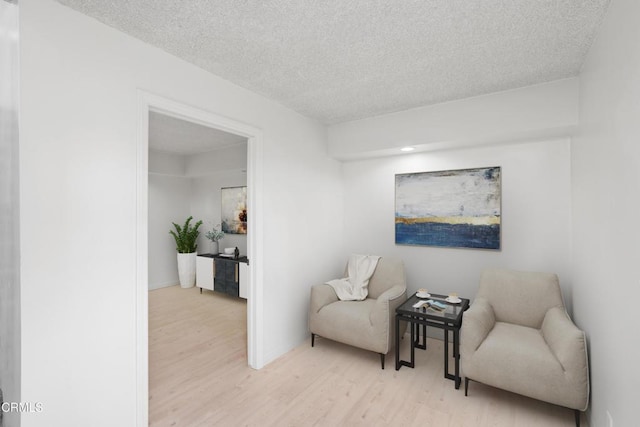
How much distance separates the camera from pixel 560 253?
287 centimetres

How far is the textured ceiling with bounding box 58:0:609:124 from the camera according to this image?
1.65 meters

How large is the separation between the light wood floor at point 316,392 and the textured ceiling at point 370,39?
2.54m

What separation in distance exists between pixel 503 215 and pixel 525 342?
132 centimetres

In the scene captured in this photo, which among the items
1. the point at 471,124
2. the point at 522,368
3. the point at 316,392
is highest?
the point at 471,124

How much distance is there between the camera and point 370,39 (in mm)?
1939

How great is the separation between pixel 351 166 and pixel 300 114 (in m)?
1.09

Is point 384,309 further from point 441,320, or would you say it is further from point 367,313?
point 441,320

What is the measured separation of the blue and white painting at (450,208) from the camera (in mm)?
3179

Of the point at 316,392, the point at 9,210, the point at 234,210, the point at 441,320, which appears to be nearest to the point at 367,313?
the point at 441,320

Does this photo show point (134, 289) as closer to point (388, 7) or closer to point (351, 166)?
point (388, 7)

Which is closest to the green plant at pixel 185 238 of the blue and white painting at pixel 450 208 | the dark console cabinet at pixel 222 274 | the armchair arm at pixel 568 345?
the dark console cabinet at pixel 222 274

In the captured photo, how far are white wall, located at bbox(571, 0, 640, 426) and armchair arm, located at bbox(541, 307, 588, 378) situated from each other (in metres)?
0.06

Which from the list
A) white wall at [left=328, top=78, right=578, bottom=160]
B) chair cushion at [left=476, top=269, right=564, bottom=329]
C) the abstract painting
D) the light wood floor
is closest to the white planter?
the abstract painting

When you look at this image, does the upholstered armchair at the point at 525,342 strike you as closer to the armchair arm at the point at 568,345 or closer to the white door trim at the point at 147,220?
the armchair arm at the point at 568,345
